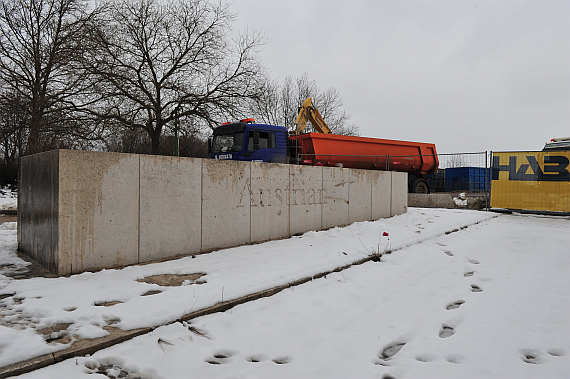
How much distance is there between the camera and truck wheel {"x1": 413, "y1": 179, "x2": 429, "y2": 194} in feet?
56.9

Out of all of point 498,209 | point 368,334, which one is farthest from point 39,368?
point 498,209

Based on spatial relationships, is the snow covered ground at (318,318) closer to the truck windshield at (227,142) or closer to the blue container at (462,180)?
the truck windshield at (227,142)

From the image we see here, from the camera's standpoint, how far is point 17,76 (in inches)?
624

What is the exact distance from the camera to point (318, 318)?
3.37 m

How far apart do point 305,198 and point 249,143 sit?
3956 mm

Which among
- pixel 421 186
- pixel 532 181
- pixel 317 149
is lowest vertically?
pixel 421 186

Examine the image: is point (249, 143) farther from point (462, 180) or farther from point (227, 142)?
point (462, 180)

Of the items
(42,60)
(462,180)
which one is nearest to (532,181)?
(462,180)

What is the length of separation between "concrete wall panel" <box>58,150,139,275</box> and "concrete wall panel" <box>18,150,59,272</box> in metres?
0.12

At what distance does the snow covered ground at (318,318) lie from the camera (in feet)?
8.25

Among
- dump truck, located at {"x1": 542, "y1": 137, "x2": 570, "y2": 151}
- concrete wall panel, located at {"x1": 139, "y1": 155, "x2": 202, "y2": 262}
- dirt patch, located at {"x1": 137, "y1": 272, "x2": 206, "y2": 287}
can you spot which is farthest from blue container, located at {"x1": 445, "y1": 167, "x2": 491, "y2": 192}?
dirt patch, located at {"x1": 137, "y1": 272, "x2": 206, "y2": 287}

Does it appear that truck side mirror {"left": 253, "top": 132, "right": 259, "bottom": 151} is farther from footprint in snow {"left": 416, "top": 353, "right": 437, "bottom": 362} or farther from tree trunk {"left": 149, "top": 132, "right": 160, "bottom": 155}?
footprint in snow {"left": 416, "top": 353, "right": 437, "bottom": 362}

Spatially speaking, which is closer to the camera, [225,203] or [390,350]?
[390,350]

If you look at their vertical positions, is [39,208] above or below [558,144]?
below
